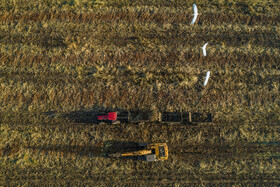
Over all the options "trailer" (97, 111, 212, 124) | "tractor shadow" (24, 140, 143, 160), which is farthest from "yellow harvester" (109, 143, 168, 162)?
"trailer" (97, 111, 212, 124)

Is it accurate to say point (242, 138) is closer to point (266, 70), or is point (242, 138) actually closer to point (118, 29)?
point (266, 70)

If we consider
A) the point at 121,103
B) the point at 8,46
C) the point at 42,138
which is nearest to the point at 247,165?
the point at 121,103

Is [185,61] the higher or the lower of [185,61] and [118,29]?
the lower

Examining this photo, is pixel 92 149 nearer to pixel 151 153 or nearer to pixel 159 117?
pixel 151 153

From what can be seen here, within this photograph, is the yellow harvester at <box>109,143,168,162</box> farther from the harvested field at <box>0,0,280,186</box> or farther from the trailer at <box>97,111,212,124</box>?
the trailer at <box>97,111,212,124</box>

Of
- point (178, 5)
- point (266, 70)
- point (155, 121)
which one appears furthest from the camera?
point (178, 5)
